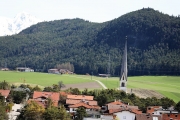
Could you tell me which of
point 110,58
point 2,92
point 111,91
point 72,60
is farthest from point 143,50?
point 2,92

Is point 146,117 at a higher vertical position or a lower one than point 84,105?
lower

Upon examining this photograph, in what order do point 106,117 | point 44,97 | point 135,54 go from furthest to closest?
point 135,54
point 44,97
point 106,117

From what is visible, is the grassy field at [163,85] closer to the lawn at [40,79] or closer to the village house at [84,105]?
the lawn at [40,79]

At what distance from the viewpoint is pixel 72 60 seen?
179375 mm

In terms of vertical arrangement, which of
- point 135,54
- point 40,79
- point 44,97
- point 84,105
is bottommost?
Answer: point 84,105

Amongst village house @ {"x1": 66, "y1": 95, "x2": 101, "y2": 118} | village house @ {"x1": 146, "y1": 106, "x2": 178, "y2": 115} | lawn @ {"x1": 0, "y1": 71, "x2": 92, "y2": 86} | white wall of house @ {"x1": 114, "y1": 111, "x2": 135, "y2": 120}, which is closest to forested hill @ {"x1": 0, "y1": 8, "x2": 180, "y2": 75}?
lawn @ {"x1": 0, "y1": 71, "x2": 92, "y2": 86}

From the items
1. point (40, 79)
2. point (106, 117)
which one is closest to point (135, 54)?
point (40, 79)

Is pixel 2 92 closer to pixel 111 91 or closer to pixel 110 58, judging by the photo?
pixel 111 91

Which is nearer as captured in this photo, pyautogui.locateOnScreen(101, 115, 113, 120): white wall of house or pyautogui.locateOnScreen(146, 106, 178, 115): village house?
pyautogui.locateOnScreen(101, 115, 113, 120): white wall of house

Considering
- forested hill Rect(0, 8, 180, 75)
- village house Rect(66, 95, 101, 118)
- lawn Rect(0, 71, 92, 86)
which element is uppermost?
forested hill Rect(0, 8, 180, 75)

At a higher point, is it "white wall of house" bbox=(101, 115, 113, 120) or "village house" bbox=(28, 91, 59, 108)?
"village house" bbox=(28, 91, 59, 108)

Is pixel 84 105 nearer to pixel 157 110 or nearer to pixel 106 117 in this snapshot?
pixel 106 117

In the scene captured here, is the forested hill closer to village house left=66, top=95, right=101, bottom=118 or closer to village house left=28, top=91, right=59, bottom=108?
village house left=66, top=95, right=101, bottom=118

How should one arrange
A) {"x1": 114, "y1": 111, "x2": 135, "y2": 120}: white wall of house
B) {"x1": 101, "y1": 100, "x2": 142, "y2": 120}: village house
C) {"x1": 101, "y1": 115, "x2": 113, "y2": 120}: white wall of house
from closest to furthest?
{"x1": 101, "y1": 115, "x2": 113, "y2": 120}: white wall of house
{"x1": 101, "y1": 100, "x2": 142, "y2": 120}: village house
{"x1": 114, "y1": 111, "x2": 135, "y2": 120}: white wall of house
